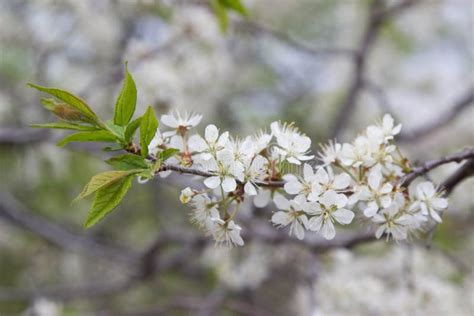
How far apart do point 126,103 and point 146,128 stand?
0.14 feet

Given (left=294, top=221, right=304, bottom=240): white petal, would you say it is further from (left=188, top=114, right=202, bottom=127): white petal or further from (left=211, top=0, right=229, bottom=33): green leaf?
(left=211, top=0, right=229, bottom=33): green leaf

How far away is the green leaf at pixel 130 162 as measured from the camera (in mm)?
738

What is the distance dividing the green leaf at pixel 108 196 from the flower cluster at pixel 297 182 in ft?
0.16

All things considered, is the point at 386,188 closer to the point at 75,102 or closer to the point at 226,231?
the point at 226,231

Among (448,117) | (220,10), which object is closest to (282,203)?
(220,10)

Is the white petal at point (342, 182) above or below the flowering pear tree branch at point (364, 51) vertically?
below

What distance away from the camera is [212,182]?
2.42 feet

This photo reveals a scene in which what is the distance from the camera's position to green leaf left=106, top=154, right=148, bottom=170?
2.42 ft

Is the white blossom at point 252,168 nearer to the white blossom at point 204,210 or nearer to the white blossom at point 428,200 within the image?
the white blossom at point 204,210

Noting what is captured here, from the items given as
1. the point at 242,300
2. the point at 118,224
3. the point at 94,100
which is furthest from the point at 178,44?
the point at 118,224

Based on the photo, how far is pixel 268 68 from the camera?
385 centimetres

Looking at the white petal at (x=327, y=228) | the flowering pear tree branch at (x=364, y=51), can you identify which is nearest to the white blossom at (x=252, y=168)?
the white petal at (x=327, y=228)

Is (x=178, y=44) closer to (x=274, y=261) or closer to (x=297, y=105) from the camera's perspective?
(x=274, y=261)

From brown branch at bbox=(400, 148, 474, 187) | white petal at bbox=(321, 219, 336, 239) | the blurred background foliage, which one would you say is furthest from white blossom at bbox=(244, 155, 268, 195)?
the blurred background foliage
